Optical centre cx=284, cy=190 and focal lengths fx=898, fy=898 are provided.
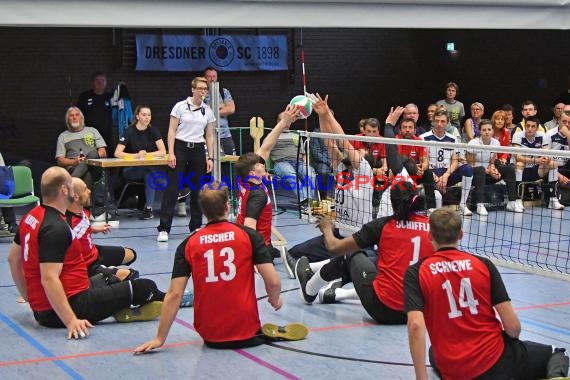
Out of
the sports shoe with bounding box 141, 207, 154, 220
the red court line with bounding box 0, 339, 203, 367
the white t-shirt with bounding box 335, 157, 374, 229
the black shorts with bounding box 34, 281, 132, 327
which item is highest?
the white t-shirt with bounding box 335, 157, 374, 229

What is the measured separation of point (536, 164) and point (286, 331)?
8.00 m

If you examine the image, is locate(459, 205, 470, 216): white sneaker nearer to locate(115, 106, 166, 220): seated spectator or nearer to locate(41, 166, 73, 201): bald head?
locate(115, 106, 166, 220): seated spectator

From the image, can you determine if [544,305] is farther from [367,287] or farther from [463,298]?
[463,298]

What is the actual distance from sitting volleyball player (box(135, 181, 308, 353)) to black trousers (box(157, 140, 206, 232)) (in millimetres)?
4638

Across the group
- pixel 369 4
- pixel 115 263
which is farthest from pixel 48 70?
pixel 115 263

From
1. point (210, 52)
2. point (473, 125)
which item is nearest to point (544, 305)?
point (473, 125)

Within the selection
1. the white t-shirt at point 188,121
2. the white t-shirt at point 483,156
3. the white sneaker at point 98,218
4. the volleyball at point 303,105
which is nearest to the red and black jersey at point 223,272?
the volleyball at point 303,105

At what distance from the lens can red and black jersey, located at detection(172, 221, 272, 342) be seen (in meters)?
5.69

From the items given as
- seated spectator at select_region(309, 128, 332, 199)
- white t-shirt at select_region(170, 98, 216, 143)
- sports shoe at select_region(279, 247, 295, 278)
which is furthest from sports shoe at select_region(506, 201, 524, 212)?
sports shoe at select_region(279, 247, 295, 278)

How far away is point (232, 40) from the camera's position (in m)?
16.2

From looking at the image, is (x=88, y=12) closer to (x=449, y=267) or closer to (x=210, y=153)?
(x=210, y=153)

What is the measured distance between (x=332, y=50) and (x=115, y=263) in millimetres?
10666

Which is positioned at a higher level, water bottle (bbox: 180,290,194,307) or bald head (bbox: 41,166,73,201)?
bald head (bbox: 41,166,73,201)

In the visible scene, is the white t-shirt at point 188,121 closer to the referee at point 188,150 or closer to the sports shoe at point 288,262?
the referee at point 188,150
